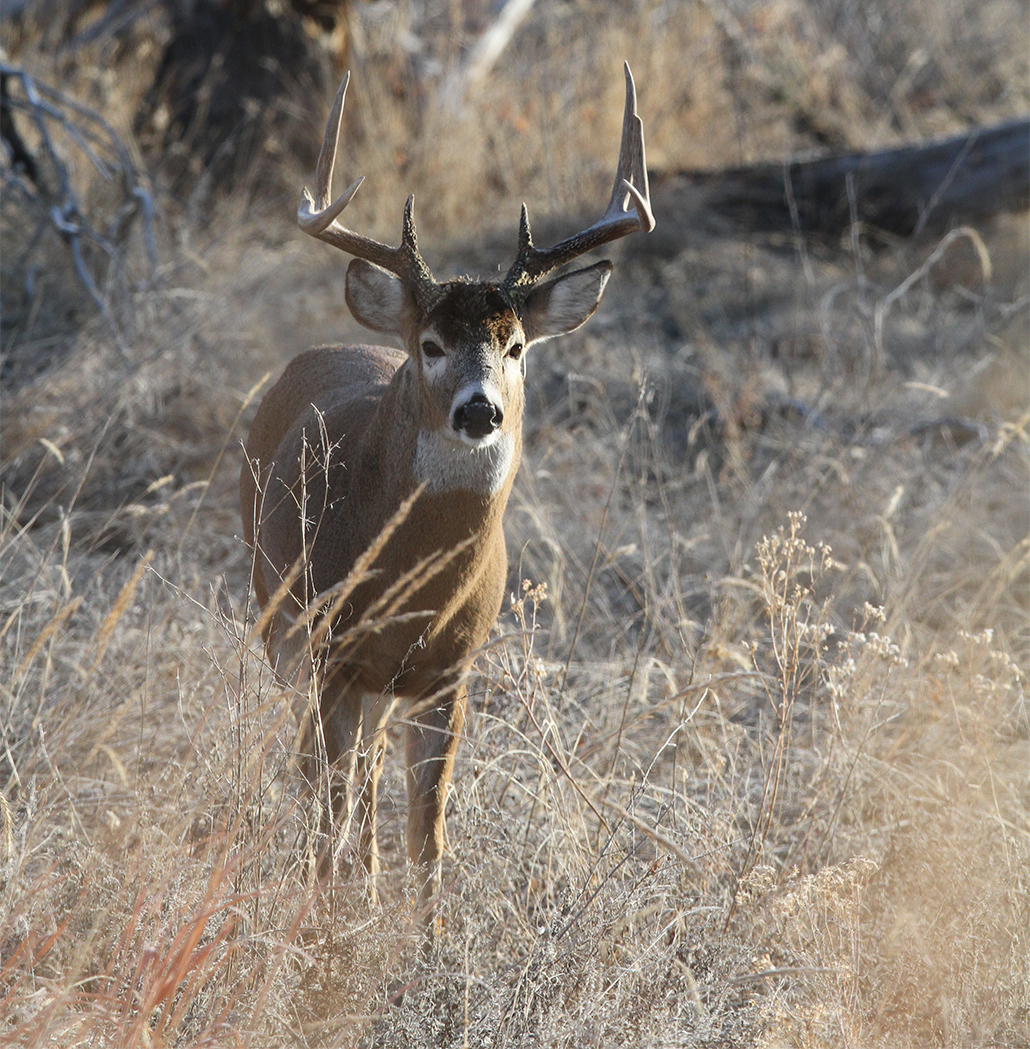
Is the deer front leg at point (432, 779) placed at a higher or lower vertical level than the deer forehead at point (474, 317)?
lower

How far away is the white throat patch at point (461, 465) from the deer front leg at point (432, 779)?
59 centimetres

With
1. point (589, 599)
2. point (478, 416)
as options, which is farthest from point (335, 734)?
point (589, 599)

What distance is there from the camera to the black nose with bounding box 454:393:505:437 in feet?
10.3

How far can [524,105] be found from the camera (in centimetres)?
1052

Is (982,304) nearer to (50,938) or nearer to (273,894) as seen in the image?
(273,894)

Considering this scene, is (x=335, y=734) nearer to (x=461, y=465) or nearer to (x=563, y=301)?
(x=461, y=465)

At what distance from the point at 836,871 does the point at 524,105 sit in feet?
28.4

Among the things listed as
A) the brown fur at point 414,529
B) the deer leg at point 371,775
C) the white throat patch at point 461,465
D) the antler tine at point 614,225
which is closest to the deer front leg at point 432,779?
the brown fur at point 414,529

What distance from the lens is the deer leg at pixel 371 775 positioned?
313 centimetres

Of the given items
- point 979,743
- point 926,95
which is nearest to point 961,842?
point 979,743

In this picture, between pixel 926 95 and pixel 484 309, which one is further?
pixel 926 95

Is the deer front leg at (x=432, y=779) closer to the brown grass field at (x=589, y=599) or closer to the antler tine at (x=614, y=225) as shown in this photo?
the brown grass field at (x=589, y=599)

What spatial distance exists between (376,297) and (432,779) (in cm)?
141

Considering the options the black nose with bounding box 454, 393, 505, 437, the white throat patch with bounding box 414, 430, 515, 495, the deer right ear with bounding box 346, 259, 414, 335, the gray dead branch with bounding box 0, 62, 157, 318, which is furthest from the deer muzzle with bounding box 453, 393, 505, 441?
the gray dead branch with bounding box 0, 62, 157, 318
